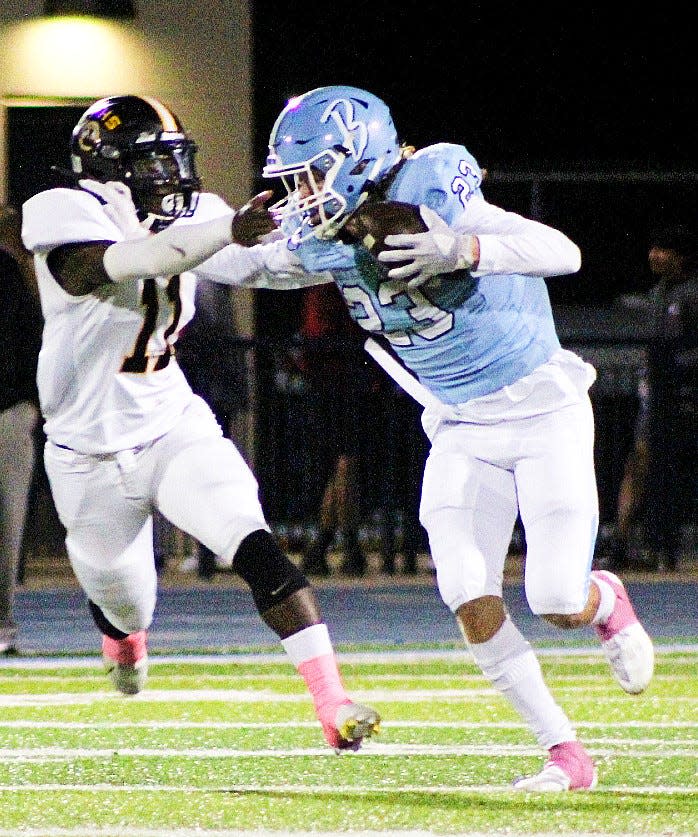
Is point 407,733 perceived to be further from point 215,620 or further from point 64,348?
point 215,620

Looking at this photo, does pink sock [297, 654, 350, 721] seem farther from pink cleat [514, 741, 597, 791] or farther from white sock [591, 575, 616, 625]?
white sock [591, 575, 616, 625]

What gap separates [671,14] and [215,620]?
234 inches

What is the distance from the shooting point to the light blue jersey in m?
4.76

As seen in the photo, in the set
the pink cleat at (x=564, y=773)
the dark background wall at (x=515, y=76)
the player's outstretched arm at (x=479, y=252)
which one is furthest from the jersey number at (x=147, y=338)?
the dark background wall at (x=515, y=76)

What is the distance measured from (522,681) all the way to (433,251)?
3.34 feet

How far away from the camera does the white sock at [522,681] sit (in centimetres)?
467

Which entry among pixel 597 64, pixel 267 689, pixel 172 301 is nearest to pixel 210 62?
pixel 597 64

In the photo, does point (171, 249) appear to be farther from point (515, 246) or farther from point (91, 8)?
point (91, 8)

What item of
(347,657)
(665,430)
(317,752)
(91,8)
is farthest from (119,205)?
(91,8)

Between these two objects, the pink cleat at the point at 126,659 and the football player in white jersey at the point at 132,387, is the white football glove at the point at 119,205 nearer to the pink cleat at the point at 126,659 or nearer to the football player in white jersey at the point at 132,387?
the football player in white jersey at the point at 132,387

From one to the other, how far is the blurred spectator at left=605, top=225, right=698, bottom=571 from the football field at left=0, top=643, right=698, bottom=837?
2.59m

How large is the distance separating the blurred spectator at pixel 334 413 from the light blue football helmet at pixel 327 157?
4983 mm

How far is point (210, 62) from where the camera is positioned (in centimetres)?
1177

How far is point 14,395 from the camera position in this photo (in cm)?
721
